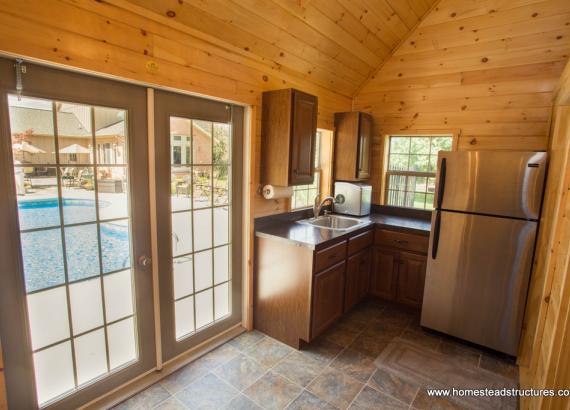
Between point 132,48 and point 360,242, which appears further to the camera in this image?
point 360,242

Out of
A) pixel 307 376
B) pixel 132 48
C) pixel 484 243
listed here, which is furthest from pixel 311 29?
pixel 307 376

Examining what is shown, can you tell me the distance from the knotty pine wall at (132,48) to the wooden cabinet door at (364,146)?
4.26ft

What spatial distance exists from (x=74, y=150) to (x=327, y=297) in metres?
2.09

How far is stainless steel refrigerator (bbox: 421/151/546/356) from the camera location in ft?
7.74

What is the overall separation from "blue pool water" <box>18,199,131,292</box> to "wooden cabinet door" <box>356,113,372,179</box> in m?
2.55

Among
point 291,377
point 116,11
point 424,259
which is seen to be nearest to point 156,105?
point 116,11

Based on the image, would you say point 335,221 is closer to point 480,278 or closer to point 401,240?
point 401,240

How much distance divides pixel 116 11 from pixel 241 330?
2491 mm

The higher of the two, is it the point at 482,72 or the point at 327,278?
the point at 482,72

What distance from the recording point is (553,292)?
5.69ft

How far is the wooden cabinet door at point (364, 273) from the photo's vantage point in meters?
3.18

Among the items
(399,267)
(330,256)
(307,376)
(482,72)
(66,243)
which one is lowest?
(307,376)

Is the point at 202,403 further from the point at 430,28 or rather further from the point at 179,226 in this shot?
the point at 430,28

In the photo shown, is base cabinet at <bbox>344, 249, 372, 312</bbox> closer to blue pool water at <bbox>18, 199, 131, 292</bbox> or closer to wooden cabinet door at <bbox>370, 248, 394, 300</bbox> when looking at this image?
wooden cabinet door at <bbox>370, 248, 394, 300</bbox>
